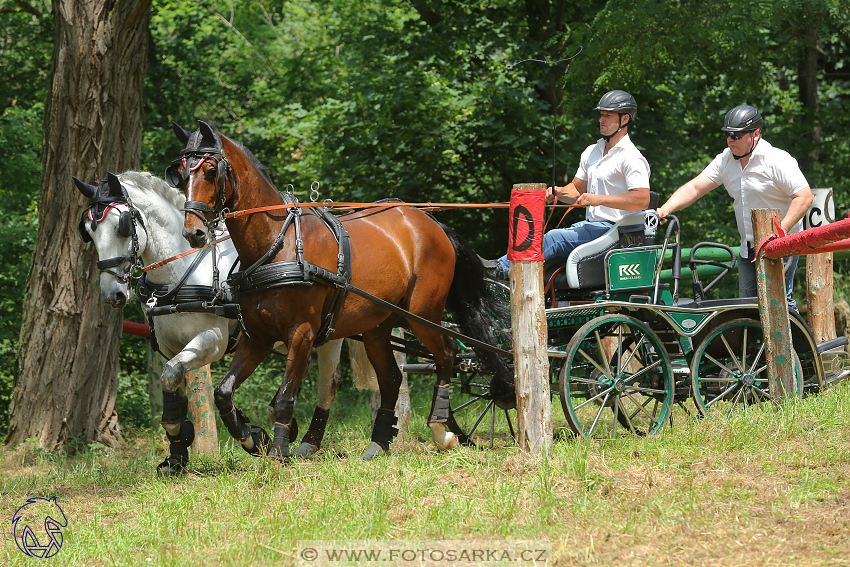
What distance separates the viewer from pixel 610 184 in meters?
6.14

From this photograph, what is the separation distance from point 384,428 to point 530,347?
64.1 inches

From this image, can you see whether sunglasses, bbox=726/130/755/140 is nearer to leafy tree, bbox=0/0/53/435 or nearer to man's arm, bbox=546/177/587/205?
man's arm, bbox=546/177/587/205

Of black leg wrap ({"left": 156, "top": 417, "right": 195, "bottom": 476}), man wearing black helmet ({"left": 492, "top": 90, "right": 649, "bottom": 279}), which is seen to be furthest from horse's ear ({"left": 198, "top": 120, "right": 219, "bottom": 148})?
man wearing black helmet ({"left": 492, "top": 90, "right": 649, "bottom": 279})

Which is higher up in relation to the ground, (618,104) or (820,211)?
(618,104)

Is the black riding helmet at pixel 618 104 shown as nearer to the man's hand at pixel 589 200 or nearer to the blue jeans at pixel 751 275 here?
the man's hand at pixel 589 200

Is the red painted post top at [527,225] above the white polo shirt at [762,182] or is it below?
below

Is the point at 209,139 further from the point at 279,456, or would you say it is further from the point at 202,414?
the point at 202,414

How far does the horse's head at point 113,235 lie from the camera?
17.3ft

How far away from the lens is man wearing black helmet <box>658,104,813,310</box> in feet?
19.7

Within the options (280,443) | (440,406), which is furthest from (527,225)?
(280,443)

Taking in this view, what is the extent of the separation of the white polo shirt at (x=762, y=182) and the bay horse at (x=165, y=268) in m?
3.54

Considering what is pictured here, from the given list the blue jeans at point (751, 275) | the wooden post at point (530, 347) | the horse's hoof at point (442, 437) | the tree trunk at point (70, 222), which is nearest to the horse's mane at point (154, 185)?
the tree trunk at point (70, 222)

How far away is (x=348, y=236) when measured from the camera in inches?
219

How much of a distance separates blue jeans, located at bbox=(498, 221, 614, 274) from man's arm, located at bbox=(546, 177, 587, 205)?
211 millimetres
